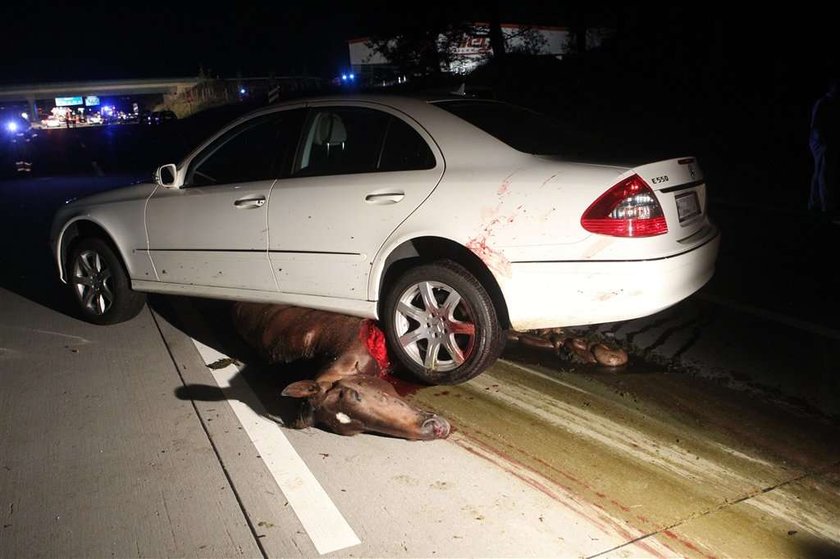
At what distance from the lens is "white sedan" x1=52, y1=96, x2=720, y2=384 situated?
3621mm

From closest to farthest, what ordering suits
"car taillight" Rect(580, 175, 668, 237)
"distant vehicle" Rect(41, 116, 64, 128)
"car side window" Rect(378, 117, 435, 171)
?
1. "car taillight" Rect(580, 175, 668, 237)
2. "car side window" Rect(378, 117, 435, 171)
3. "distant vehicle" Rect(41, 116, 64, 128)

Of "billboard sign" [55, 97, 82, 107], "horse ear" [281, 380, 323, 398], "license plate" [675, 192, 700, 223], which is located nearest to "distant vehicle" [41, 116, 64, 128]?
"billboard sign" [55, 97, 82, 107]

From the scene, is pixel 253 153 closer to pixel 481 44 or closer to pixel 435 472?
pixel 435 472

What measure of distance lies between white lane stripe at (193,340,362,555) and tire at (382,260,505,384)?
94 cm

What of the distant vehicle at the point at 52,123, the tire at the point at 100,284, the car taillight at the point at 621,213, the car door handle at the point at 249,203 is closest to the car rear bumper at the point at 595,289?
the car taillight at the point at 621,213

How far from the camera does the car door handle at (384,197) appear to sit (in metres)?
4.07

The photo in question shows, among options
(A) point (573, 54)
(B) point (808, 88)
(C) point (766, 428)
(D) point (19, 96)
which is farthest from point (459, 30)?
(D) point (19, 96)

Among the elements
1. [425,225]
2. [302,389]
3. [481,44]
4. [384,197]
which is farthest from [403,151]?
[481,44]

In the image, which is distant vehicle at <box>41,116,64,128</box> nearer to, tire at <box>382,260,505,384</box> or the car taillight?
tire at <box>382,260,505,384</box>

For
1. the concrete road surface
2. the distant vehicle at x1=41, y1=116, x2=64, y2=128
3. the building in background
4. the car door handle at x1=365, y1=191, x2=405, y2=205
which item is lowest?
the concrete road surface

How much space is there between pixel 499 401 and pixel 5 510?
255 centimetres

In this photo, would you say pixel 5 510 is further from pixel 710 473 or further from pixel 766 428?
pixel 766 428

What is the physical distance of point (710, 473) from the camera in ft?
10.5

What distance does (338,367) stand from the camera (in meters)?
4.02
